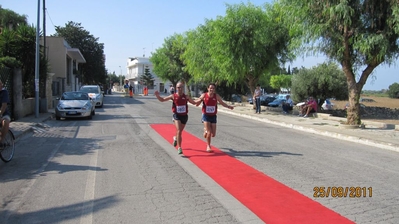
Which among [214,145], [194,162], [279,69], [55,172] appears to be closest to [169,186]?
[194,162]

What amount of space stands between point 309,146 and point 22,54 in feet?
53.0

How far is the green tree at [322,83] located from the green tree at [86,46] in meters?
33.2

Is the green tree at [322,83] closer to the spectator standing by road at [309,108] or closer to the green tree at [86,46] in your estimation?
the spectator standing by road at [309,108]

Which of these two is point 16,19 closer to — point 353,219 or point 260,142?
point 260,142

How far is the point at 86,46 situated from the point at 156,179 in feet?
163

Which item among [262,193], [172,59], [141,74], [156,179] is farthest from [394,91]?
[156,179]

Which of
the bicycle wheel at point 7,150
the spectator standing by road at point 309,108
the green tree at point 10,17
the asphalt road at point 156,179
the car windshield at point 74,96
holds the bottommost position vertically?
the asphalt road at point 156,179

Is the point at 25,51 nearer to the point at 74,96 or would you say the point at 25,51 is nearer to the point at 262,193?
the point at 74,96

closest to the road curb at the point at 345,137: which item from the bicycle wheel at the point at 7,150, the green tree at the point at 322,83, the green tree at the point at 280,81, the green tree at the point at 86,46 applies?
the bicycle wheel at the point at 7,150

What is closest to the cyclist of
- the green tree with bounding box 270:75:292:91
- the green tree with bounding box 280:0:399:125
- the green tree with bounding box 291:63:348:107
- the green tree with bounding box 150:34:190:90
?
the green tree with bounding box 280:0:399:125

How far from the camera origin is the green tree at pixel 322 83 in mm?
30703

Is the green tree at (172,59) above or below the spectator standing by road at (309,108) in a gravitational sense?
above
